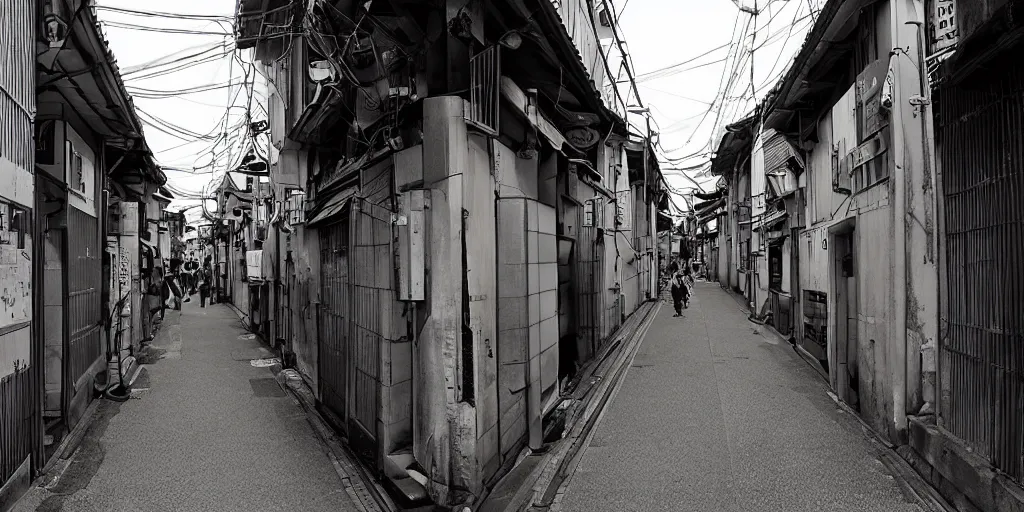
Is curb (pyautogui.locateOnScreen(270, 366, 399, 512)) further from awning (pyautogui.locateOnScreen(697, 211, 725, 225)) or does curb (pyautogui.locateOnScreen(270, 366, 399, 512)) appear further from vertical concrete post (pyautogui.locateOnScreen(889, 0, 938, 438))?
awning (pyautogui.locateOnScreen(697, 211, 725, 225))

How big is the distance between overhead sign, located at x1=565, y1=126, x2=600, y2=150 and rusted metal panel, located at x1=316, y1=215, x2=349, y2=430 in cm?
457

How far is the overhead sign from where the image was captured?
1047cm

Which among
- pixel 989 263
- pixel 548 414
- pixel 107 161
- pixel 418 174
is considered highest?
pixel 107 161

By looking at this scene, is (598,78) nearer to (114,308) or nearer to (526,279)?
(526,279)

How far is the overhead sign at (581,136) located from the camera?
10469 millimetres

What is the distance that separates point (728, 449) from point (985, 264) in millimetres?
3292

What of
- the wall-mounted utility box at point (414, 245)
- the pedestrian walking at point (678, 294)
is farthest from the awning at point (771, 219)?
the wall-mounted utility box at point (414, 245)

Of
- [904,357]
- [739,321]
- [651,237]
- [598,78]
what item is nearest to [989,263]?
[904,357]

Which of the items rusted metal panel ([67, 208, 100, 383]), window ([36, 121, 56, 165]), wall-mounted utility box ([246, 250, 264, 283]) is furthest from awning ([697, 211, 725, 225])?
window ([36, 121, 56, 165])

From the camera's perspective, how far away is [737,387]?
9.34 meters

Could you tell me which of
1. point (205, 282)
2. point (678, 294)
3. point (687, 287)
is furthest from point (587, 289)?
point (205, 282)

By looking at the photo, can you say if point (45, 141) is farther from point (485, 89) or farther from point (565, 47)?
point (565, 47)

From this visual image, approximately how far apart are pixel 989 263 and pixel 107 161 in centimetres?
A: 1492

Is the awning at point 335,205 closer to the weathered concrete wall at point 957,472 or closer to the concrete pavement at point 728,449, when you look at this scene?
the concrete pavement at point 728,449
